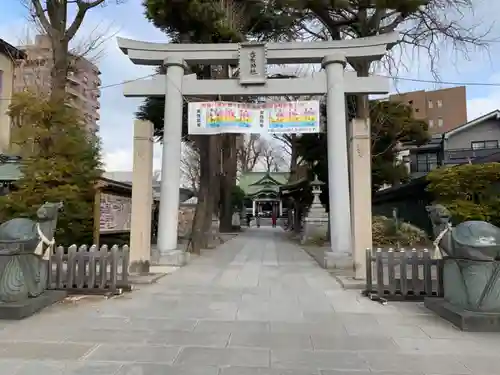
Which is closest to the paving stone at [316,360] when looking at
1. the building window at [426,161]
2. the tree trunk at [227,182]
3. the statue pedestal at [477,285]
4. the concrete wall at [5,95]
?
the statue pedestal at [477,285]

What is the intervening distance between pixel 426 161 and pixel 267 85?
2539 centimetres

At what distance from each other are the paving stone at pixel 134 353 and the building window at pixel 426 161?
3226 cm

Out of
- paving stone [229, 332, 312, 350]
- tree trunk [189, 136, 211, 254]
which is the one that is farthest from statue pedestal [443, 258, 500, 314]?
tree trunk [189, 136, 211, 254]

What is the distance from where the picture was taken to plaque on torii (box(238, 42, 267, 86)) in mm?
12078

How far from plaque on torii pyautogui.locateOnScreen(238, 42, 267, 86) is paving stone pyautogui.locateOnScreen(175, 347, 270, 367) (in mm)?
8730

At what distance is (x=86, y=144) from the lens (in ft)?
43.1

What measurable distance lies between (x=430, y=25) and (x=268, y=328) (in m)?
15.7

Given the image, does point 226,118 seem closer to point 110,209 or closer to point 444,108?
point 110,209

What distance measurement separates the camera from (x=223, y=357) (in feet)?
14.9

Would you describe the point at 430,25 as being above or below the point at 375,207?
above

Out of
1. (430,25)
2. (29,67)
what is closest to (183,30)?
(430,25)

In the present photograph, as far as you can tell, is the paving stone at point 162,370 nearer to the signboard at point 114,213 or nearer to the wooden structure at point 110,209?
the wooden structure at point 110,209

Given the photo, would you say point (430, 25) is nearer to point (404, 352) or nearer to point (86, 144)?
point (86, 144)

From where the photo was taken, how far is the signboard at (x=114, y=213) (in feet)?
43.1
